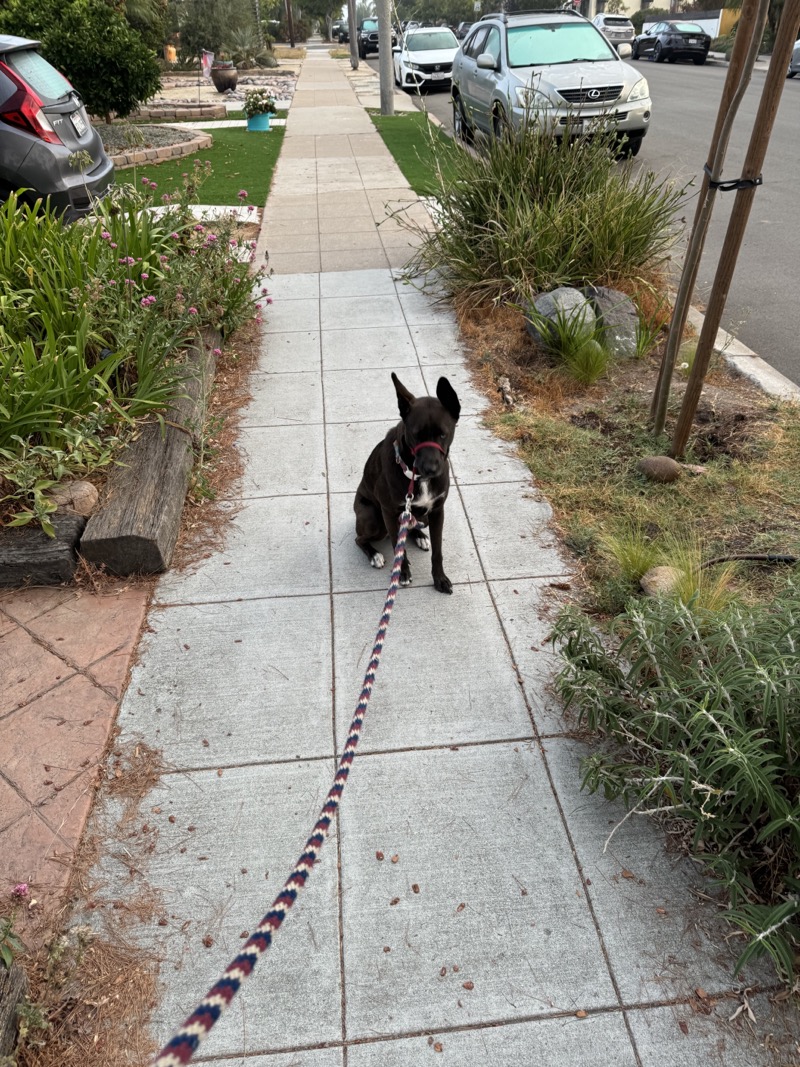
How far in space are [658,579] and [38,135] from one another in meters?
6.99

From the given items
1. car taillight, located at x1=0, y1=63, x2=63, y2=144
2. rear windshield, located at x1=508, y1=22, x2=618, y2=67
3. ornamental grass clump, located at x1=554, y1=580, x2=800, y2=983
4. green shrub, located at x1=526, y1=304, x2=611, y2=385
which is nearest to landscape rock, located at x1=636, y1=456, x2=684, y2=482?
green shrub, located at x1=526, y1=304, x2=611, y2=385

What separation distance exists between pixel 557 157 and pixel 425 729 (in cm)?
571

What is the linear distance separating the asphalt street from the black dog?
3906mm

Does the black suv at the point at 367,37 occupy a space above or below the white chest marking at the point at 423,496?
above

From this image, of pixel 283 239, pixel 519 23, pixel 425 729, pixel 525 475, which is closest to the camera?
pixel 425 729

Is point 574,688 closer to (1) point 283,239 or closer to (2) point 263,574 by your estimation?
(2) point 263,574

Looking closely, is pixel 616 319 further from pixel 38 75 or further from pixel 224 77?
pixel 224 77

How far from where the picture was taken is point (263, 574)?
151 inches

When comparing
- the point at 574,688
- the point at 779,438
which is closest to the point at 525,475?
the point at 779,438

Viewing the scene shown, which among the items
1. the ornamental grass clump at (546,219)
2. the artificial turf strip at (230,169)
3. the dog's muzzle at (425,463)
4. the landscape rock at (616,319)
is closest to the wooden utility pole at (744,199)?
the landscape rock at (616,319)

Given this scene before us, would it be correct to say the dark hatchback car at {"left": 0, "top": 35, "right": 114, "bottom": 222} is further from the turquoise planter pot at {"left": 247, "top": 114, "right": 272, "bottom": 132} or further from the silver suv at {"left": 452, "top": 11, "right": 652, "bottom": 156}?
the turquoise planter pot at {"left": 247, "top": 114, "right": 272, "bottom": 132}

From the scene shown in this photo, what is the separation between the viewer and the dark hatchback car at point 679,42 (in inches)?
Result: 1262

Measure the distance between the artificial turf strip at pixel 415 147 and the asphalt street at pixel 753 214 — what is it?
65cm

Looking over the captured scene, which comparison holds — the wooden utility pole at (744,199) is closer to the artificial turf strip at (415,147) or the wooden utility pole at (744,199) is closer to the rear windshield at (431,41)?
the artificial turf strip at (415,147)
